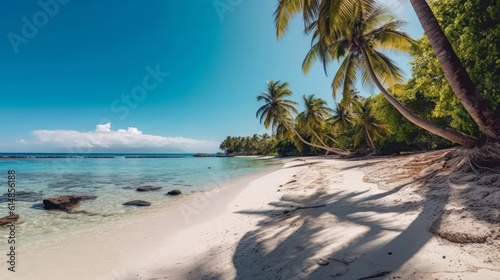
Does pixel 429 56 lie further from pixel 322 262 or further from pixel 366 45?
pixel 322 262

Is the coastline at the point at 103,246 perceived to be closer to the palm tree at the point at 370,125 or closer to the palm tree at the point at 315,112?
the palm tree at the point at 370,125

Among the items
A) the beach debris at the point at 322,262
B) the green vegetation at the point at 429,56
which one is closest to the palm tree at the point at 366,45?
the green vegetation at the point at 429,56

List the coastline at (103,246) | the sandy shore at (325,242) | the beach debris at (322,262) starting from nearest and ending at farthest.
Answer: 1. the sandy shore at (325,242)
2. the beach debris at (322,262)
3. the coastline at (103,246)

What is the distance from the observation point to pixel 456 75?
578 cm

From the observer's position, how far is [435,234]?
3.71 m

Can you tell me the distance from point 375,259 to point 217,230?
4.66m

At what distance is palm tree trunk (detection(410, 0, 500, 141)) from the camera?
5.78 meters

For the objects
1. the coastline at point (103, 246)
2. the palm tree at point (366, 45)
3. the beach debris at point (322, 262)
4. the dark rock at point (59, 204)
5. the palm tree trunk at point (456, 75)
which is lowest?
the coastline at point (103, 246)

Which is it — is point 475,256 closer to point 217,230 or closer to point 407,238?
point 407,238

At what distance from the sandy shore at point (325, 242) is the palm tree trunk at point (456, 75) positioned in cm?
143

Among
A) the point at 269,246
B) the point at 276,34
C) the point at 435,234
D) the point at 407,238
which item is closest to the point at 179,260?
the point at 269,246

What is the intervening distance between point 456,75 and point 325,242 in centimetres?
513

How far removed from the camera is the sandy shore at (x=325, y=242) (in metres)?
3.17

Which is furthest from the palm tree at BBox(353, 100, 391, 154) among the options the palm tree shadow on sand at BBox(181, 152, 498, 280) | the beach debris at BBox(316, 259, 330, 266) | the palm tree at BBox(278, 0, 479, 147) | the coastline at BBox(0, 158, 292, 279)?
the beach debris at BBox(316, 259, 330, 266)
